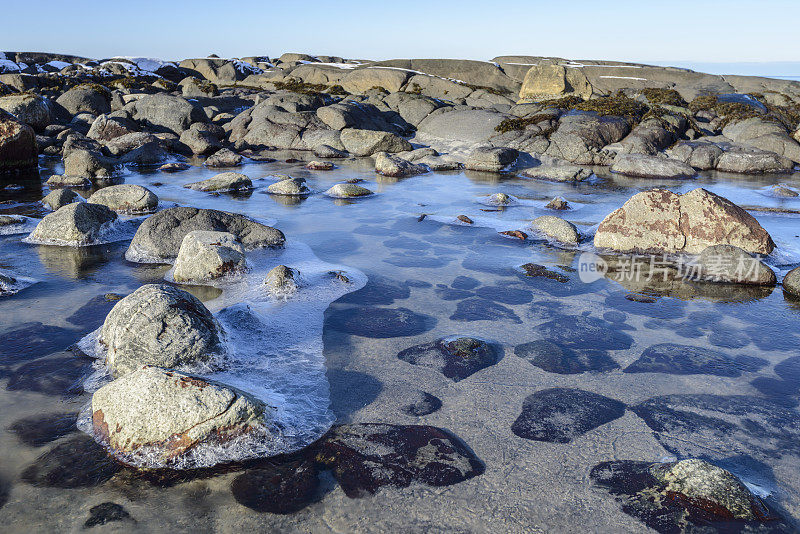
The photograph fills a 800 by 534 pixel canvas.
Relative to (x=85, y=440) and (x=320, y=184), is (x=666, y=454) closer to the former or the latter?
(x=85, y=440)

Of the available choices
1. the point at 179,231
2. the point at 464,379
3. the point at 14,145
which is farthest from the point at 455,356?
the point at 14,145

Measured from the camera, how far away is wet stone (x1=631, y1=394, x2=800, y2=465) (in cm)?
383

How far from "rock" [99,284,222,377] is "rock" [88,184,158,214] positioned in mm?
6644

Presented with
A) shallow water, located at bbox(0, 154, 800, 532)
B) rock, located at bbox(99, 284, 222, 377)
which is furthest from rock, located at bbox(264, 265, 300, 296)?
rock, located at bbox(99, 284, 222, 377)

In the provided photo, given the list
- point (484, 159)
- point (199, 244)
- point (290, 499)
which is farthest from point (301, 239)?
point (484, 159)

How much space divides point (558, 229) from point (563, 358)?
453 centimetres

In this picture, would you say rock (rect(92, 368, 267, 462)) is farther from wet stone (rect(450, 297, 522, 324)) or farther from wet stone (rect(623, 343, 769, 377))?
wet stone (rect(623, 343, 769, 377))

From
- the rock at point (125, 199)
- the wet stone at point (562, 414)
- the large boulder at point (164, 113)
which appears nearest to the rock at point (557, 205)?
the wet stone at point (562, 414)

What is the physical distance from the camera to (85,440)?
377 centimetres

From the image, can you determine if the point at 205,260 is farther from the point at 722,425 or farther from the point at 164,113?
the point at 164,113

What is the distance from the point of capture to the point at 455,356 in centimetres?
517

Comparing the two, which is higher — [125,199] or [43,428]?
[125,199]

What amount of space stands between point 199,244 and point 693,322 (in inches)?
247

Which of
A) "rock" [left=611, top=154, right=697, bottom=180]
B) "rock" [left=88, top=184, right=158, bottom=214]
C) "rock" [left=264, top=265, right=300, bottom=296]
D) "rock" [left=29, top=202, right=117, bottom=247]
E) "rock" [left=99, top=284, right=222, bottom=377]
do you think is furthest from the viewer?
"rock" [left=611, top=154, right=697, bottom=180]
